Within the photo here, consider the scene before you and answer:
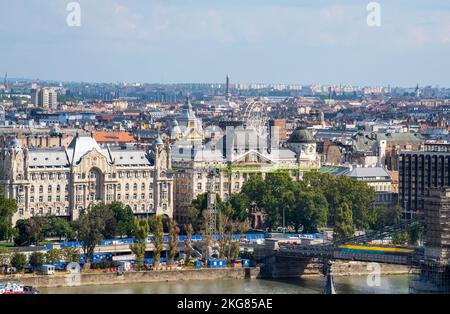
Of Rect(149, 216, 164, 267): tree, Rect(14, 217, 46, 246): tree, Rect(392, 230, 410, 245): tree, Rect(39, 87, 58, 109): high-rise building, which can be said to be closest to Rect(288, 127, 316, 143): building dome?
Rect(14, 217, 46, 246): tree

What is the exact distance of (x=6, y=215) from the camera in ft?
120

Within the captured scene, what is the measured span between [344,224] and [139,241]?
19.4ft

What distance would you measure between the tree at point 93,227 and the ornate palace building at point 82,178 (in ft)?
9.64

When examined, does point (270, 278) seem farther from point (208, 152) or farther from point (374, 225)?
point (208, 152)

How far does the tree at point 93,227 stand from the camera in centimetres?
3303

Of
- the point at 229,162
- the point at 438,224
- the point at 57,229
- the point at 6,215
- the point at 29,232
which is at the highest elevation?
the point at 438,224

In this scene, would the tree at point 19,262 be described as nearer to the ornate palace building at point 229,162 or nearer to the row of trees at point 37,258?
the row of trees at point 37,258

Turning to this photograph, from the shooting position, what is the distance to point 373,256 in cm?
2981

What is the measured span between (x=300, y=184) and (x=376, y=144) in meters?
17.1

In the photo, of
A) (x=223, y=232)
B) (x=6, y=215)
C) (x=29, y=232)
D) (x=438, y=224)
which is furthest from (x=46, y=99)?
(x=438, y=224)

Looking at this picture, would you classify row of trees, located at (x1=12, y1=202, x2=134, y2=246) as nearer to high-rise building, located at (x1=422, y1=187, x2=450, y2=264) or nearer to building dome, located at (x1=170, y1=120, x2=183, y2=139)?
high-rise building, located at (x1=422, y1=187, x2=450, y2=264)

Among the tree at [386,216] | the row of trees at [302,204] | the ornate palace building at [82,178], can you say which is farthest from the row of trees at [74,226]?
the tree at [386,216]

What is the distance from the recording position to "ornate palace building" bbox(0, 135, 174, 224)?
129ft

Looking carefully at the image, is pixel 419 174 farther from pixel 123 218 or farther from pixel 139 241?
pixel 139 241
